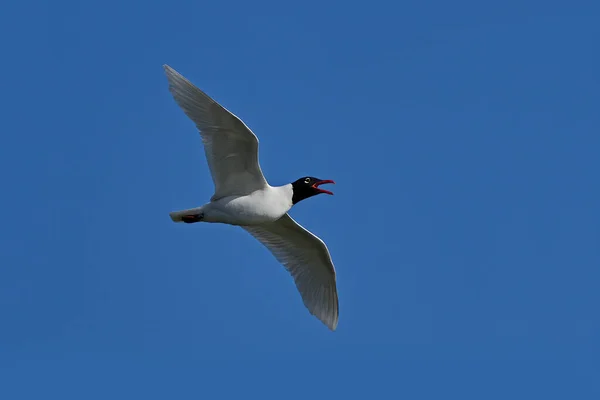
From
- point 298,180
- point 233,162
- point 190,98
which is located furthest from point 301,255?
point 190,98

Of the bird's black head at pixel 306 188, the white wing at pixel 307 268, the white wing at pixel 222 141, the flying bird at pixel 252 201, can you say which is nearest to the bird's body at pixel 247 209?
the flying bird at pixel 252 201

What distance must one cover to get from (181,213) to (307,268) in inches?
114

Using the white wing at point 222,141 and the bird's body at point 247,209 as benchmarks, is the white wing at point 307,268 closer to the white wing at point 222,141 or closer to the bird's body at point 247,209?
the bird's body at point 247,209

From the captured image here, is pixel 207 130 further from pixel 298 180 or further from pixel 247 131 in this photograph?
pixel 298 180

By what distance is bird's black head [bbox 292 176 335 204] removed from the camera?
16750 mm

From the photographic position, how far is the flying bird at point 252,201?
15.2 metres

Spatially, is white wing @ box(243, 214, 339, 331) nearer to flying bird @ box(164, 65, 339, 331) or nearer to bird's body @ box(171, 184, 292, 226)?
flying bird @ box(164, 65, 339, 331)

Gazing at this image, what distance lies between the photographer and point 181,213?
16.4 meters

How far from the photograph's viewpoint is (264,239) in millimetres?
18188

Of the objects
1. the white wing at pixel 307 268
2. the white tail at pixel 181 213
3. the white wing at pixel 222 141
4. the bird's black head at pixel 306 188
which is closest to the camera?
the white wing at pixel 222 141

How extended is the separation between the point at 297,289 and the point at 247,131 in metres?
4.02

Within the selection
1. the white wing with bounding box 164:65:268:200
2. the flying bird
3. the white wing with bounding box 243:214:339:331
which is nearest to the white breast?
the flying bird

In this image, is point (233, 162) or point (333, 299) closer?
point (233, 162)

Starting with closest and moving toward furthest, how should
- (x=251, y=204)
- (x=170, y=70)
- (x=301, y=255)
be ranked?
(x=170, y=70) < (x=251, y=204) < (x=301, y=255)
